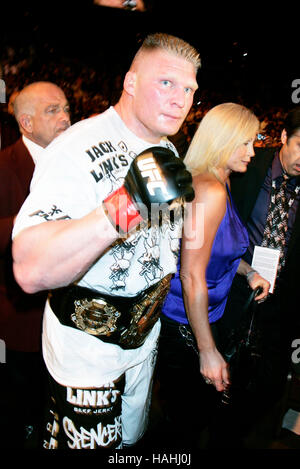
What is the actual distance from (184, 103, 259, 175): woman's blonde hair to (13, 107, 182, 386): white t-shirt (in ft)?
1.28

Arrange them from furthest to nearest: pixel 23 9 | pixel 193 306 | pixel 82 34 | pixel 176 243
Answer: pixel 82 34 → pixel 23 9 → pixel 193 306 → pixel 176 243

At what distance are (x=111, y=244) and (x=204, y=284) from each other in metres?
0.63

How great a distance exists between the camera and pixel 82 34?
14.4 ft

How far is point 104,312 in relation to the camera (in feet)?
3.59

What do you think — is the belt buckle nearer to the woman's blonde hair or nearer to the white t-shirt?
the white t-shirt

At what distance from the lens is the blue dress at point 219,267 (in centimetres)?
158

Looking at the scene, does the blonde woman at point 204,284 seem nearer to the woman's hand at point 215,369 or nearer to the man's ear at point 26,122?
the woman's hand at point 215,369

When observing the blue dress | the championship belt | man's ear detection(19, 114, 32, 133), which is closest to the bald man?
man's ear detection(19, 114, 32, 133)

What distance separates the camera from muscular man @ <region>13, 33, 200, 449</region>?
32.3 inches

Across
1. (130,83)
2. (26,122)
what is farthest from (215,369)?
(26,122)
